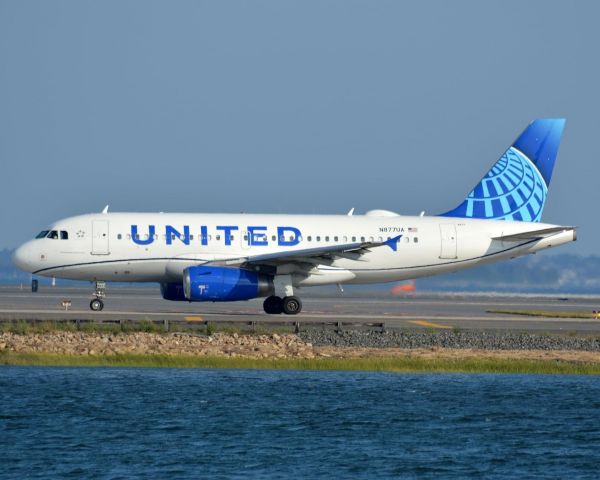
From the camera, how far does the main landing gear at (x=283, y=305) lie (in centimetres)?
5647

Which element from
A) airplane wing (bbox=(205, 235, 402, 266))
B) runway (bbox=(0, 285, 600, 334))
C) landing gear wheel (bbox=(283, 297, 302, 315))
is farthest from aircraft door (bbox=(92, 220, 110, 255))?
landing gear wheel (bbox=(283, 297, 302, 315))

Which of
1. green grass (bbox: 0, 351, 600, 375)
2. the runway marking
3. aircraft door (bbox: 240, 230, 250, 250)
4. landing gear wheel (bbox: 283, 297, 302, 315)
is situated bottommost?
green grass (bbox: 0, 351, 600, 375)

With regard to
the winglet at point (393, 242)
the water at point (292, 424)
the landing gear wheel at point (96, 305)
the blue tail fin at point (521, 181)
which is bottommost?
the water at point (292, 424)

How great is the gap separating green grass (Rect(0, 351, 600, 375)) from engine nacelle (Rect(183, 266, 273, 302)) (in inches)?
438

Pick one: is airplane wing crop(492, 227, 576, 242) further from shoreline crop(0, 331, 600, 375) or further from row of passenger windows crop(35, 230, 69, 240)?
row of passenger windows crop(35, 230, 69, 240)

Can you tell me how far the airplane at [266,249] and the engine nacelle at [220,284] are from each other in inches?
1.6

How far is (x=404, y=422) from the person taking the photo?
3259 centimetres

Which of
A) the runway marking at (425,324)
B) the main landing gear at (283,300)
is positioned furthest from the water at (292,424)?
the main landing gear at (283,300)

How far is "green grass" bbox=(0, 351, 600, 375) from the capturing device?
4081 centimetres

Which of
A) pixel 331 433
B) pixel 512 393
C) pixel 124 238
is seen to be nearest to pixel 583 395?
pixel 512 393

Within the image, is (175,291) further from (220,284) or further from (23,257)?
(23,257)

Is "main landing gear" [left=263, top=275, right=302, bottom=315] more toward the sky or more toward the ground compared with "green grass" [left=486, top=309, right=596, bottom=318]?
more toward the sky

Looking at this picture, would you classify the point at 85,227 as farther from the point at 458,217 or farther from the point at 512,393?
the point at 512,393

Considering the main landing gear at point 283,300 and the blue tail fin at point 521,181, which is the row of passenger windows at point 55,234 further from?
the blue tail fin at point 521,181
